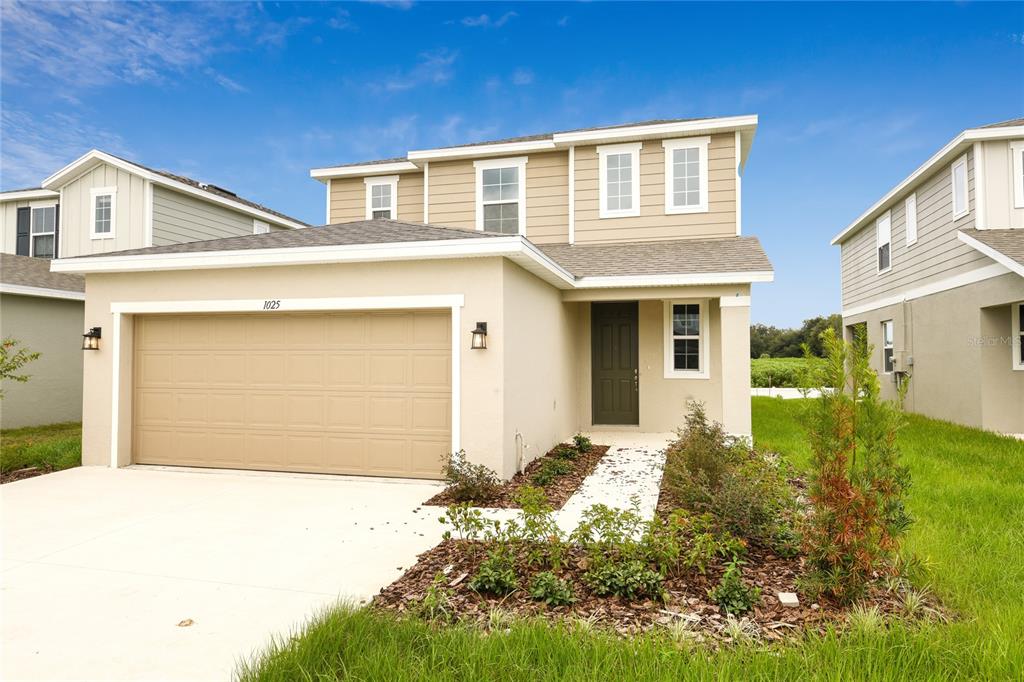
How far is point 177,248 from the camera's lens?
314 inches

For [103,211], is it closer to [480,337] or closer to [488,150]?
[488,150]

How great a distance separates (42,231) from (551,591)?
1858cm

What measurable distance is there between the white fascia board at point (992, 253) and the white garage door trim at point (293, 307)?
8.60 m

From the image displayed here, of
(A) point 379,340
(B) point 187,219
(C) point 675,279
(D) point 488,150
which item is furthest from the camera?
(B) point 187,219

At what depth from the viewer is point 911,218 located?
1373cm

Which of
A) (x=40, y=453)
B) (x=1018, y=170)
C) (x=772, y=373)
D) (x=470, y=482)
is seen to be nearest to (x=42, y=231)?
(x=40, y=453)

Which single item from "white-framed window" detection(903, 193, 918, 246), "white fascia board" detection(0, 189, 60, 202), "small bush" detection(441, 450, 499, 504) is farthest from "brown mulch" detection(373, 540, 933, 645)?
"white fascia board" detection(0, 189, 60, 202)

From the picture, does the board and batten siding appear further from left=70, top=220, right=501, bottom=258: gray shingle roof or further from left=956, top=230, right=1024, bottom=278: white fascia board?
left=70, top=220, right=501, bottom=258: gray shingle roof

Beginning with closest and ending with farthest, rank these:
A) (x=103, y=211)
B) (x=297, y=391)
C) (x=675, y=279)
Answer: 1. (x=297, y=391)
2. (x=675, y=279)
3. (x=103, y=211)

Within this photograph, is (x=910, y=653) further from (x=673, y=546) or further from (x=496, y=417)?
(x=496, y=417)

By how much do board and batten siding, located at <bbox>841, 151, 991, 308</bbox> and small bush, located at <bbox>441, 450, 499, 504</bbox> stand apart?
33.3ft

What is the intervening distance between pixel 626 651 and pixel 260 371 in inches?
254

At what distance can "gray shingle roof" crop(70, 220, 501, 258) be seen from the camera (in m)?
7.05

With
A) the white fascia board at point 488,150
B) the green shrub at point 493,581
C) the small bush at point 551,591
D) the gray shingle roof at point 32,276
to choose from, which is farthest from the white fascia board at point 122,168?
the small bush at point 551,591
